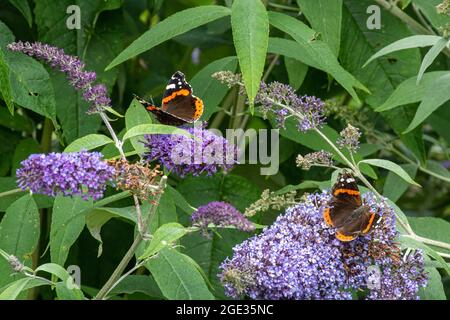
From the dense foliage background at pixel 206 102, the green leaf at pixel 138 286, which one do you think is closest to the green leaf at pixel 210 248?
the dense foliage background at pixel 206 102

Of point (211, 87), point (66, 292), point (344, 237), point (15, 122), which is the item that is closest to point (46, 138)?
point (15, 122)

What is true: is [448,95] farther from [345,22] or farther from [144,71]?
[144,71]

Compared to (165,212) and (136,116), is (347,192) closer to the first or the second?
(165,212)

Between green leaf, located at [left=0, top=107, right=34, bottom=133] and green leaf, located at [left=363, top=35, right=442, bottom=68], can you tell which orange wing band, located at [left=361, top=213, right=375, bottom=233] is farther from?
green leaf, located at [left=0, top=107, right=34, bottom=133]

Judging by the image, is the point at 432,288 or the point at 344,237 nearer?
the point at 344,237

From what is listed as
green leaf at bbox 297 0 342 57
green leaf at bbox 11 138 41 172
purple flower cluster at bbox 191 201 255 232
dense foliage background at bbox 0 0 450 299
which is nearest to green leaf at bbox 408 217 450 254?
dense foliage background at bbox 0 0 450 299

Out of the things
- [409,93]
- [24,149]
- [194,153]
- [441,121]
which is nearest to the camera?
[194,153]
